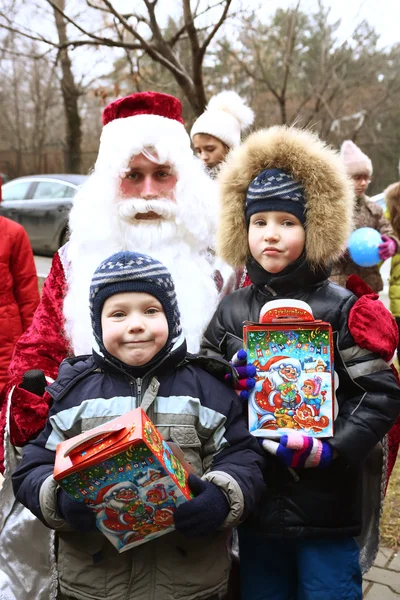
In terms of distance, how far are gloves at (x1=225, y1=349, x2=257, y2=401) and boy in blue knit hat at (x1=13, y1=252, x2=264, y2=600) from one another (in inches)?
2.9

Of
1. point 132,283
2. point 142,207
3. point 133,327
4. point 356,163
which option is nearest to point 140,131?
point 142,207

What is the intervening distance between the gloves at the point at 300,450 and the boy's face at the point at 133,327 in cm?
48

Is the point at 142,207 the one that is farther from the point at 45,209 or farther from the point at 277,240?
the point at 45,209

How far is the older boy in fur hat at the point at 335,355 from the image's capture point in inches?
82.3

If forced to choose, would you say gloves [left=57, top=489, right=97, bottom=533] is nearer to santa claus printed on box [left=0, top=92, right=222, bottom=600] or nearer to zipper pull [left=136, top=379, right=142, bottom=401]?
zipper pull [left=136, top=379, right=142, bottom=401]

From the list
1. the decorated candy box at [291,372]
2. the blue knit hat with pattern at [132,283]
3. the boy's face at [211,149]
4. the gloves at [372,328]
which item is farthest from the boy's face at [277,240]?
the boy's face at [211,149]

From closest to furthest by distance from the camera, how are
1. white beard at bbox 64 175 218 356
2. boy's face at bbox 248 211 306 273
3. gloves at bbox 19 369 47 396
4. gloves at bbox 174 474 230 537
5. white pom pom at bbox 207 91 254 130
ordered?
1. gloves at bbox 174 474 230 537
2. boy's face at bbox 248 211 306 273
3. gloves at bbox 19 369 47 396
4. white beard at bbox 64 175 218 356
5. white pom pom at bbox 207 91 254 130

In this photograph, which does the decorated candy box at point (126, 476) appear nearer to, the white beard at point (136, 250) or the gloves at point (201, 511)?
the gloves at point (201, 511)

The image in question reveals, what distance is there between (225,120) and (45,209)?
8937mm

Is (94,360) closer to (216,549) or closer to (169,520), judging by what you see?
(169,520)

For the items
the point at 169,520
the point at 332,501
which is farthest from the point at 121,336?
the point at 332,501

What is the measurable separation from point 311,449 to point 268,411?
17 cm

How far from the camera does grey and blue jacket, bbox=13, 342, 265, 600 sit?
1.88 m

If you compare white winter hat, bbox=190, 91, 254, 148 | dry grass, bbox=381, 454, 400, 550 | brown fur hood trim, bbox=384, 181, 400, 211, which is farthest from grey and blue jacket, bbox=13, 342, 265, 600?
brown fur hood trim, bbox=384, 181, 400, 211
